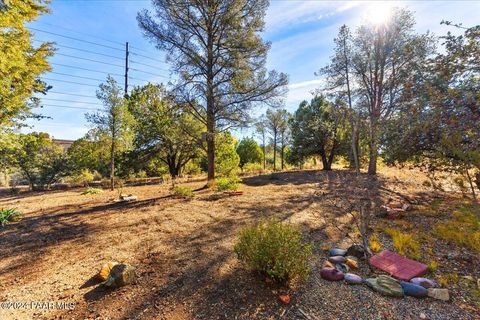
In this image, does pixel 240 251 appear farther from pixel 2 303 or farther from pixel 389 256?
pixel 2 303

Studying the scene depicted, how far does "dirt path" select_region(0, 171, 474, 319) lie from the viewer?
221 cm

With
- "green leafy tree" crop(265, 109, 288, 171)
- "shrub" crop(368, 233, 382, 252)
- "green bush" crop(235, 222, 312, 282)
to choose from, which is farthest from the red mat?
"green leafy tree" crop(265, 109, 288, 171)

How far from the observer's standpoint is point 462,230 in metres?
4.00

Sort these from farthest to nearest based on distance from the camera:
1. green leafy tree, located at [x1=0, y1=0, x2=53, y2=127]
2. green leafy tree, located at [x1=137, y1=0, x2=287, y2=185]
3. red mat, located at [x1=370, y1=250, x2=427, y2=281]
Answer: green leafy tree, located at [x1=137, y1=0, x2=287, y2=185] < green leafy tree, located at [x1=0, y1=0, x2=53, y2=127] < red mat, located at [x1=370, y1=250, x2=427, y2=281]

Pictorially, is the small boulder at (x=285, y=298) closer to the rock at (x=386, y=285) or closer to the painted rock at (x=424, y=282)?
the rock at (x=386, y=285)

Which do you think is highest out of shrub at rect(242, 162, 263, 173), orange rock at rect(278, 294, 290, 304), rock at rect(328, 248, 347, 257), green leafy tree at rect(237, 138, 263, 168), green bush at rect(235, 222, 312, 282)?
green leafy tree at rect(237, 138, 263, 168)

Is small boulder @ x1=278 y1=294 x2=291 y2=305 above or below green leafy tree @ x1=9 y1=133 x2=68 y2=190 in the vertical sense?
below

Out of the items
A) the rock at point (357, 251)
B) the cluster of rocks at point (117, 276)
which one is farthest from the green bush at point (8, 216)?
the rock at point (357, 251)

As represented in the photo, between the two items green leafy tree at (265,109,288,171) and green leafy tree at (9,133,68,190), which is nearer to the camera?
green leafy tree at (9,133,68,190)

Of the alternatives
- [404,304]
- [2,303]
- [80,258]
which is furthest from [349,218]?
[2,303]

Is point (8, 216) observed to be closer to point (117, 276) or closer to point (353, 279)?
point (117, 276)

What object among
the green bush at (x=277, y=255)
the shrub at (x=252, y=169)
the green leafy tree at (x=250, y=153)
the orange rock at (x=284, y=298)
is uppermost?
the green leafy tree at (x=250, y=153)

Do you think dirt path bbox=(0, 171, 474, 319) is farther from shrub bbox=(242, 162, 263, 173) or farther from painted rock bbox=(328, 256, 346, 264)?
shrub bbox=(242, 162, 263, 173)

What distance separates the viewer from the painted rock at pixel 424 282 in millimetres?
2481
